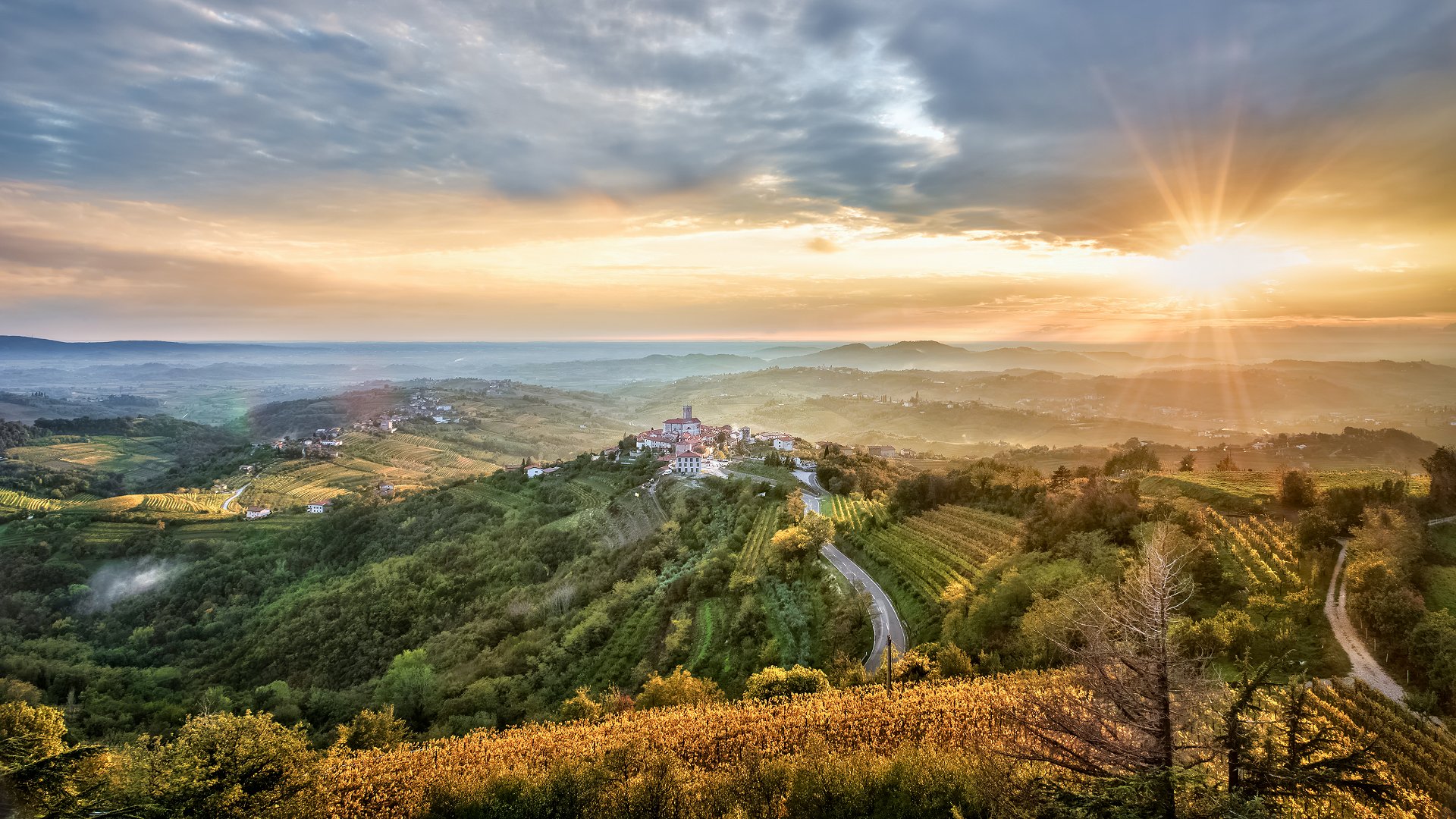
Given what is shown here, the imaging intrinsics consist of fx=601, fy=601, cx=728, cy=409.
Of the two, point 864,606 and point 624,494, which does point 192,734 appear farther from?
point 624,494

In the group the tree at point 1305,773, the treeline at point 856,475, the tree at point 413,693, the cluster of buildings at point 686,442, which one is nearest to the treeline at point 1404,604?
the tree at point 1305,773

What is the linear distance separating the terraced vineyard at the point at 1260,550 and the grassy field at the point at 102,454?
173989 mm

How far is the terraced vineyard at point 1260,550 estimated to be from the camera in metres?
22.6

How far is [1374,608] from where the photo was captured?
1839 centimetres

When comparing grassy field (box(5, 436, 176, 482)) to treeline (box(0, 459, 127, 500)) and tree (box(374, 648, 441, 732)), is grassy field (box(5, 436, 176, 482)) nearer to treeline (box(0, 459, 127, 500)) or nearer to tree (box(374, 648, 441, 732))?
treeline (box(0, 459, 127, 500))

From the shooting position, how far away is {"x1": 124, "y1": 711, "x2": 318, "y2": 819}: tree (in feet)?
43.4

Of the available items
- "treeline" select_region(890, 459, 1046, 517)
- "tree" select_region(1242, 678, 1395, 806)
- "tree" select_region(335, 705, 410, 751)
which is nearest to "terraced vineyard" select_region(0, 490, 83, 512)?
"tree" select_region(335, 705, 410, 751)

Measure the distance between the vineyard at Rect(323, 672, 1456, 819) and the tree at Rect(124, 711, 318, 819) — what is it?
95cm

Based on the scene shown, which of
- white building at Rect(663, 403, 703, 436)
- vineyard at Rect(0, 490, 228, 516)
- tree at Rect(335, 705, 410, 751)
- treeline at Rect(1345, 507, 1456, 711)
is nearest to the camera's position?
treeline at Rect(1345, 507, 1456, 711)

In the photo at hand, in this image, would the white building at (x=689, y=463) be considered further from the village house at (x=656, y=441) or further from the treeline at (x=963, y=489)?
the treeline at (x=963, y=489)

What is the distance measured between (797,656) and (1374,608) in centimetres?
1886

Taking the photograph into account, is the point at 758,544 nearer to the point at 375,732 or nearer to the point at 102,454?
the point at 375,732

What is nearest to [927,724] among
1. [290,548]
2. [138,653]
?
[138,653]

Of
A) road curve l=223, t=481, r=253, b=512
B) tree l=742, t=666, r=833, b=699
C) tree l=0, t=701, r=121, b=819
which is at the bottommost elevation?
road curve l=223, t=481, r=253, b=512
